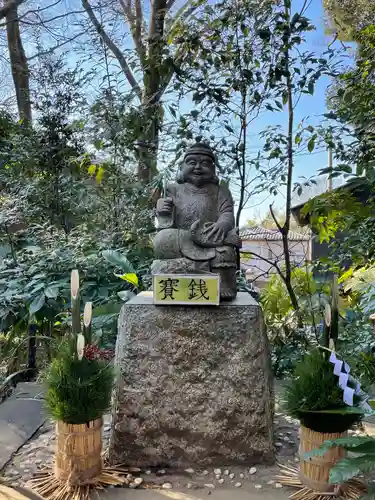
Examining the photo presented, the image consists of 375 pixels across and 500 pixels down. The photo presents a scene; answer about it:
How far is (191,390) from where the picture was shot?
1842 mm

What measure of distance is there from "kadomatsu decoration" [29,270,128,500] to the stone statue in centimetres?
53

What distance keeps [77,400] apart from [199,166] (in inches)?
50.0

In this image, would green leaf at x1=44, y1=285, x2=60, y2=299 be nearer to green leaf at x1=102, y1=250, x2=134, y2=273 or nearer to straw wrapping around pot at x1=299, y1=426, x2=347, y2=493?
green leaf at x1=102, y1=250, x2=134, y2=273

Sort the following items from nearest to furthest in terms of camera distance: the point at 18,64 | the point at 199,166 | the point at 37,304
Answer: the point at 199,166 → the point at 37,304 → the point at 18,64

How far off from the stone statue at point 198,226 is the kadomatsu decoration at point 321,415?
55 cm

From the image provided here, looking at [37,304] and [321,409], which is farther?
[37,304]

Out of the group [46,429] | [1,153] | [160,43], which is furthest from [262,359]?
[1,153]

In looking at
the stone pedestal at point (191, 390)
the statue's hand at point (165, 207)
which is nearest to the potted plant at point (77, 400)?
the stone pedestal at point (191, 390)

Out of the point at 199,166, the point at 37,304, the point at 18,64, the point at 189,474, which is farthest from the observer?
the point at 18,64

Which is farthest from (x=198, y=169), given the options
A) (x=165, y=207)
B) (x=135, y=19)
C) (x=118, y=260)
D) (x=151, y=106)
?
(x=135, y=19)

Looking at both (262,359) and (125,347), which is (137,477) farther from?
(262,359)

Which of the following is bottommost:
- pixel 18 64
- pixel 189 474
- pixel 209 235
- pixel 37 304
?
pixel 189 474

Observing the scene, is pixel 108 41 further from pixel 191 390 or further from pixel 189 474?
pixel 189 474

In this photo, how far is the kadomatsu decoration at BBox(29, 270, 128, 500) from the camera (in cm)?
155
